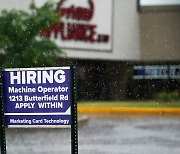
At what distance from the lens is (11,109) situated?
20.5 feet

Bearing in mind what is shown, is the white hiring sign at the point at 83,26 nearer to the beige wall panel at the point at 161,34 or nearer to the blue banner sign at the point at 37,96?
the beige wall panel at the point at 161,34

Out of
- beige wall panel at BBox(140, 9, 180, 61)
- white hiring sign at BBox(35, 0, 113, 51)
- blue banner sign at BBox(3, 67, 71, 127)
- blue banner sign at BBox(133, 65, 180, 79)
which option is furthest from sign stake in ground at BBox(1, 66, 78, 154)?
blue banner sign at BBox(133, 65, 180, 79)

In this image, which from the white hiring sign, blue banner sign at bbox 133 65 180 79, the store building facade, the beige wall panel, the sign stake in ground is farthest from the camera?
blue banner sign at bbox 133 65 180 79

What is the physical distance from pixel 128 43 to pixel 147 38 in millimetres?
1473

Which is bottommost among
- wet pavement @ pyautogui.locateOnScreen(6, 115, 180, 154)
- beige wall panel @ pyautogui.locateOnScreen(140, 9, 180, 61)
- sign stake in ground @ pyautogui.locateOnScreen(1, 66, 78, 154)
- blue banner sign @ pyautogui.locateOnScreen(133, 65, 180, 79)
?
wet pavement @ pyautogui.locateOnScreen(6, 115, 180, 154)

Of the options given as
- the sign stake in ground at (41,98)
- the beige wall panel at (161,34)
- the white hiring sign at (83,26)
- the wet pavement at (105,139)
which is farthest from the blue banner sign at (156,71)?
the sign stake in ground at (41,98)

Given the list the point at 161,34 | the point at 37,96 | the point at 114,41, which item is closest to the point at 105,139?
the point at 37,96

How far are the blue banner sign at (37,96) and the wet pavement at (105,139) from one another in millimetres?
2984

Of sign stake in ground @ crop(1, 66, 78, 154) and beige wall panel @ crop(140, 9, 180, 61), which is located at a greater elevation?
beige wall panel @ crop(140, 9, 180, 61)

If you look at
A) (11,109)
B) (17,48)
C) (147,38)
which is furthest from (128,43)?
(11,109)

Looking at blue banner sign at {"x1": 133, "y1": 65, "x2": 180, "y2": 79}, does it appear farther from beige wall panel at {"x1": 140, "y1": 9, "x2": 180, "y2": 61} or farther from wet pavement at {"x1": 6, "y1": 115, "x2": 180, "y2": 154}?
wet pavement at {"x1": 6, "y1": 115, "x2": 180, "y2": 154}

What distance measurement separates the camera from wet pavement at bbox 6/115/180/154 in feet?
30.1

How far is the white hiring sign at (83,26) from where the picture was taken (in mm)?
24859

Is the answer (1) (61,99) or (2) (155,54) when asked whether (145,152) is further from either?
(2) (155,54)
